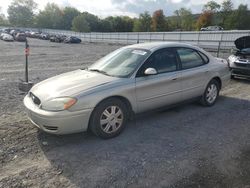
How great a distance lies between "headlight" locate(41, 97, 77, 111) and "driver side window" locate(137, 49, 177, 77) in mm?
1348

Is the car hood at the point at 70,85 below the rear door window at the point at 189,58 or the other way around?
below

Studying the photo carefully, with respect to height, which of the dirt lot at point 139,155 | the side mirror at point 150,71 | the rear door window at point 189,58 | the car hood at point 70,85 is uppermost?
the rear door window at point 189,58

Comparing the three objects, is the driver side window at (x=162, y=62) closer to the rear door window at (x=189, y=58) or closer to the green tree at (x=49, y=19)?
the rear door window at (x=189, y=58)

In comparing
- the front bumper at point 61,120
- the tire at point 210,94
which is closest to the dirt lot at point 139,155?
the front bumper at point 61,120

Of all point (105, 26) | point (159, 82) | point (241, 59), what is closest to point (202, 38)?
point (241, 59)

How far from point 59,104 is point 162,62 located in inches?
85.0

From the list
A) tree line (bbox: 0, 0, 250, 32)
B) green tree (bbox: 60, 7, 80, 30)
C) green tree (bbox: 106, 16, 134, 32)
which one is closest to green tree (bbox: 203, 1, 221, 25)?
tree line (bbox: 0, 0, 250, 32)

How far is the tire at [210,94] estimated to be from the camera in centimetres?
566

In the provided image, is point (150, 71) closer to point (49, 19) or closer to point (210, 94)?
point (210, 94)

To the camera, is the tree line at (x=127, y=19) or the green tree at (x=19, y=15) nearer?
the tree line at (x=127, y=19)

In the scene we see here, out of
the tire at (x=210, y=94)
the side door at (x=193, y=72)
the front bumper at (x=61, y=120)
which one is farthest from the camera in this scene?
the tire at (x=210, y=94)

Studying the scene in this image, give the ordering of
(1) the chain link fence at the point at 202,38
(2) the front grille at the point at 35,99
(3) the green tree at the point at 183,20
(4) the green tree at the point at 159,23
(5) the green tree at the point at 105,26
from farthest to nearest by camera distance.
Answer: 1. (5) the green tree at the point at 105,26
2. (3) the green tree at the point at 183,20
3. (4) the green tree at the point at 159,23
4. (1) the chain link fence at the point at 202,38
5. (2) the front grille at the point at 35,99

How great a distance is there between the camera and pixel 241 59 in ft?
27.3

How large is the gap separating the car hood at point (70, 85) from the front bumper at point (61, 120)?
27cm
